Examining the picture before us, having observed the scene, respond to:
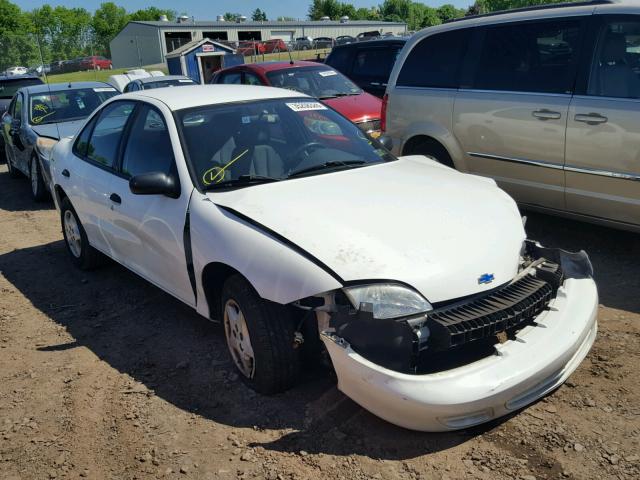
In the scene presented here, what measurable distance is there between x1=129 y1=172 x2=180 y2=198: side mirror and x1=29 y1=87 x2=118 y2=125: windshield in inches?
243

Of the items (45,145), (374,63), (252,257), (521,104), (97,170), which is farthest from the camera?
(374,63)

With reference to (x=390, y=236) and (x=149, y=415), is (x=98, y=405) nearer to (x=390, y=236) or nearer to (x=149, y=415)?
(x=149, y=415)

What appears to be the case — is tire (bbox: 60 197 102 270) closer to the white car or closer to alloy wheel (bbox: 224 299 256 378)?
the white car

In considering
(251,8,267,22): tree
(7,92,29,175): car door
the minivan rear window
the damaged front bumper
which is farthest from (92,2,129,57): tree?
the damaged front bumper

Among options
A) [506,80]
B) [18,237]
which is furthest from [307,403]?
[18,237]

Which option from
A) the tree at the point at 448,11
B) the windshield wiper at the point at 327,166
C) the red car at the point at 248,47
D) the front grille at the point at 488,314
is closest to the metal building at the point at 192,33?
the red car at the point at 248,47

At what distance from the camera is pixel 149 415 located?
334 centimetres

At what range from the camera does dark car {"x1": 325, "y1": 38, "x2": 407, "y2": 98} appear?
416 inches

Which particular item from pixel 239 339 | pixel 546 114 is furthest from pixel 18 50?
pixel 239 339

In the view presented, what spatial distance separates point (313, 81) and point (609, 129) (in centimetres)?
578

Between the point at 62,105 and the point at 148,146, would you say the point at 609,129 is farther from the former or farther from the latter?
the point at 62,105

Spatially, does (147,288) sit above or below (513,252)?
below

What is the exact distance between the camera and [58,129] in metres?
8.70

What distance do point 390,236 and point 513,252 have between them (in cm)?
66
